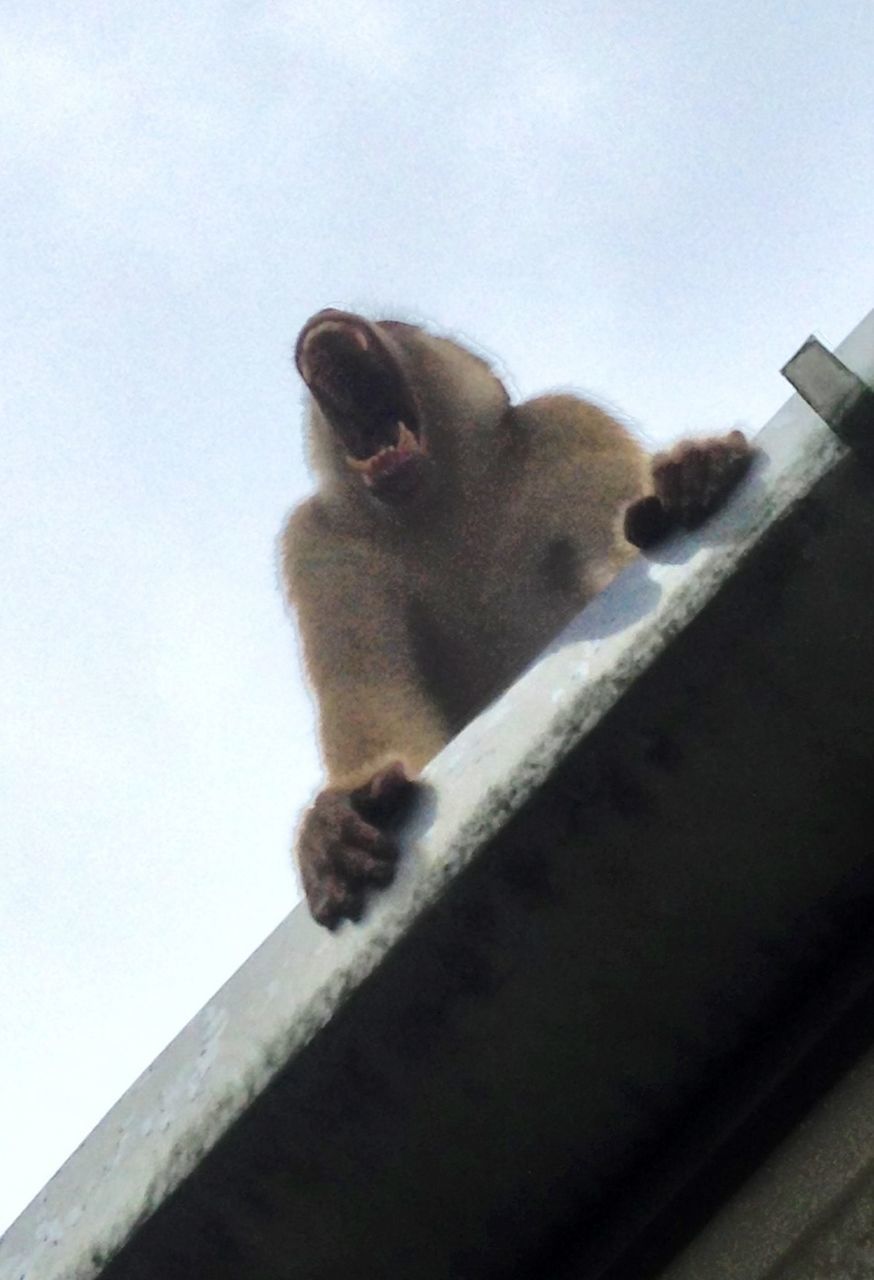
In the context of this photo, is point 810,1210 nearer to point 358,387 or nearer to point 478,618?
point 478,618

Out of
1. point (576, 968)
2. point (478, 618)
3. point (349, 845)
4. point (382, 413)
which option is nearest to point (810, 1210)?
point (576, 968)

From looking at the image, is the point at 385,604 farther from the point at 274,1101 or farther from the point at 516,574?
the point at 274,1101

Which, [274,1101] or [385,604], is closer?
[274,1101]

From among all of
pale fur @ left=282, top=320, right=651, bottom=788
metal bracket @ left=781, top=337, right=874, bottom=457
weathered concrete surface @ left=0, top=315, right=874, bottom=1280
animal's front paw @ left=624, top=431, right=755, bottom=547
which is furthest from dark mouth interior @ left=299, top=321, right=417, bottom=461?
metal bracket @ left=781, top=337, right=874, bottom=457

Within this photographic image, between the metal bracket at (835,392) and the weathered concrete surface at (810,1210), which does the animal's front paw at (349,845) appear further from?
the metal bracket at (835,392)

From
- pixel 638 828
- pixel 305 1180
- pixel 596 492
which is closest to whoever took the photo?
pixel 638 828

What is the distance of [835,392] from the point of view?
191 centimetres

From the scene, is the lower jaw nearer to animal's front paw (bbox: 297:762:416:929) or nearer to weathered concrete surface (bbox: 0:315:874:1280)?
animal's front paw (bbox: 297:762:416:929)

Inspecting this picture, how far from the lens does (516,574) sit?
5.29m

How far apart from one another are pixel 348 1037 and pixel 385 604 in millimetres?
3376

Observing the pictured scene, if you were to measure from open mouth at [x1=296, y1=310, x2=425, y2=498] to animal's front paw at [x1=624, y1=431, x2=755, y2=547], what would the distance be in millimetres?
2789

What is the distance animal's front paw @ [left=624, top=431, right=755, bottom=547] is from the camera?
2.16m

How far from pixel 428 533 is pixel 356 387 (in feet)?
2.06

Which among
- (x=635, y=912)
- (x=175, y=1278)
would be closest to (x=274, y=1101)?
(x=175, y=1278)
